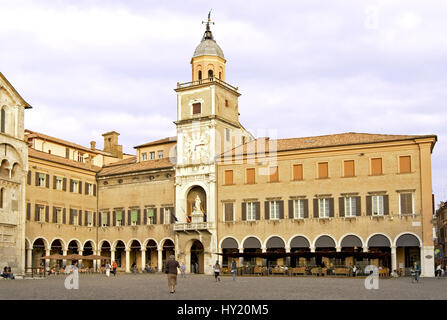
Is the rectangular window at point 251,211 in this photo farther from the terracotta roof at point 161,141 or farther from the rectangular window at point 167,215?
the terracotta roof at point 161,141

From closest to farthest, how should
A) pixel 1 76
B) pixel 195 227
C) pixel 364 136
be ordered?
pixel 1 76 → pixel 364 136 → pixel 195 227

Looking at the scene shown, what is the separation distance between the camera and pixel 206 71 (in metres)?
56.4

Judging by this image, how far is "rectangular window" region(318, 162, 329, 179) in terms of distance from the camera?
48.2 metres

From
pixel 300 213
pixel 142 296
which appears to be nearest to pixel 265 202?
pixel 300 213

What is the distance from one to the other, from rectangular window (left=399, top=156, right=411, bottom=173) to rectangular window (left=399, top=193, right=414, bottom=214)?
1689mm

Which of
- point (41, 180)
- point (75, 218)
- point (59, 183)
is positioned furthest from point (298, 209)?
point (41, 180)

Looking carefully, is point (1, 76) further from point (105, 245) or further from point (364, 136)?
point (364, 136)

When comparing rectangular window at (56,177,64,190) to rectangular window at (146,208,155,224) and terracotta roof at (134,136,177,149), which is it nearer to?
rectangular window at (146,208,155,224)

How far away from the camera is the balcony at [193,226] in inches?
2032

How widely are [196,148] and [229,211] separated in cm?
613

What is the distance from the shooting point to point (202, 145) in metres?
53.5

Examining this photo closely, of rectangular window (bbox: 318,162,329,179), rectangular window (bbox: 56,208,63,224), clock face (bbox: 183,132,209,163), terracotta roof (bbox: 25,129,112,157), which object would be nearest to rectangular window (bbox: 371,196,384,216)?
rectangular window (bbox: 318,162,329,179)

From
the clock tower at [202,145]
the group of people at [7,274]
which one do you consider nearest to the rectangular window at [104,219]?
the clock tower at [202,145]

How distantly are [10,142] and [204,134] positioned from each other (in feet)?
52.0
